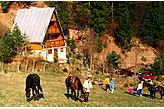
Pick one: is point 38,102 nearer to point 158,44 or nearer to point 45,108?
point 45,108

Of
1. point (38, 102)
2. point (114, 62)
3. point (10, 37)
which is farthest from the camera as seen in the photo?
point (114, 62)

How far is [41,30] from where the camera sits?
37156 mm

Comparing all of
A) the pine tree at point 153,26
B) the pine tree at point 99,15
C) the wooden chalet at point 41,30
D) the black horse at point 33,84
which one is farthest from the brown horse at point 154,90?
the pine tree at point 153,26

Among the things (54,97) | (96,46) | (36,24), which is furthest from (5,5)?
(54,97)

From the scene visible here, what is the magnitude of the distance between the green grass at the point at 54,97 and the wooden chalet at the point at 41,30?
938cm

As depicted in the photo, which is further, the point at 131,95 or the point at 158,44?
the point at 158,44

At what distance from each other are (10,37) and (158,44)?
21175 millimetres

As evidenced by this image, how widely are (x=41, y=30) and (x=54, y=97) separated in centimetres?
1760

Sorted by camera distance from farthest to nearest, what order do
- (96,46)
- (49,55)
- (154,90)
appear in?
(96,46) → (49,55) → (154,90)

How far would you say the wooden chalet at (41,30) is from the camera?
37.1m

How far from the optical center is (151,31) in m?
48.0

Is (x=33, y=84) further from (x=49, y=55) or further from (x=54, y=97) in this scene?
(x=49, y=55)

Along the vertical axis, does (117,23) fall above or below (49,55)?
above

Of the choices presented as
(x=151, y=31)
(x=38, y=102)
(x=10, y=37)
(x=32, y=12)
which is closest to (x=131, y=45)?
(x=151, y=31)
